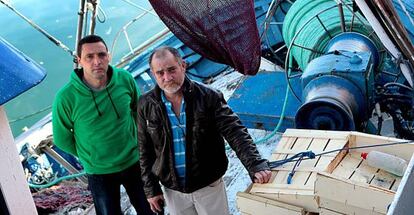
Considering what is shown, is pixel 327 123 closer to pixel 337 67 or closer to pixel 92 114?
pixel 337 67

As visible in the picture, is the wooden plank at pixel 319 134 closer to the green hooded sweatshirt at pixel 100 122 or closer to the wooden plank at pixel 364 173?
the wooden plank at pixel 364 173

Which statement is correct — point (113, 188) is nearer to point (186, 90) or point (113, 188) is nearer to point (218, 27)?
point (186, 90)

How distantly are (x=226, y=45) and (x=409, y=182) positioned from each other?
1.34 metres

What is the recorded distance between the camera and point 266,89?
4770 millimetres

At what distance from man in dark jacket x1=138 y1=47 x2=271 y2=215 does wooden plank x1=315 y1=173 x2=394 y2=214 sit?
0.35 meters

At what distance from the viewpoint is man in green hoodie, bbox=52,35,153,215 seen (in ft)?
9.39

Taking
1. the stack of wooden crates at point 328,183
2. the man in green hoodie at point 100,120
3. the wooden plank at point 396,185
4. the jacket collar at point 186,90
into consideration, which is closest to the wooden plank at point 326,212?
the stack of wooden crates at point 328,183

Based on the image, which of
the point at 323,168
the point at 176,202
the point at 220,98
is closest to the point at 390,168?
the point at 323,168

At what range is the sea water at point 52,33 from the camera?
11188 mm

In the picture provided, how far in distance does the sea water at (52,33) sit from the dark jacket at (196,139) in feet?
27.5

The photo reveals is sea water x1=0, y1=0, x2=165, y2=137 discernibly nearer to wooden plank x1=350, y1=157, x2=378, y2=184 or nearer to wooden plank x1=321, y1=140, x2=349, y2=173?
wooden plank x1=321, y1=140, x2=349, y2=173

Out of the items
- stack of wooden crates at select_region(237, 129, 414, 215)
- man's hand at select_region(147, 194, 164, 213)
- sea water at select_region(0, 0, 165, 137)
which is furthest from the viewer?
sea water at select_region(0, 0, 165, 137)

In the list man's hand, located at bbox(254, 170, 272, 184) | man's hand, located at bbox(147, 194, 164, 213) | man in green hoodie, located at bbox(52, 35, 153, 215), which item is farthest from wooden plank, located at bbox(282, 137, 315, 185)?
man in green hoodie, located at bbox(52, 35, 153, 215)

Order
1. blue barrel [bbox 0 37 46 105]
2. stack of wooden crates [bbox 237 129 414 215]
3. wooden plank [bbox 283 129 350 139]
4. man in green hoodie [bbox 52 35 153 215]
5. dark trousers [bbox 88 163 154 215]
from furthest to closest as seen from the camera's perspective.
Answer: dark trousers [bbox 88 163 154 215], man in green hoodie [bbox 52 35 153 215], wooden plank [bbox 283 129 350 139], stack of wooden crates [bbox 237 129 414 215], blue barrel [bbox 0 37 46 105]
